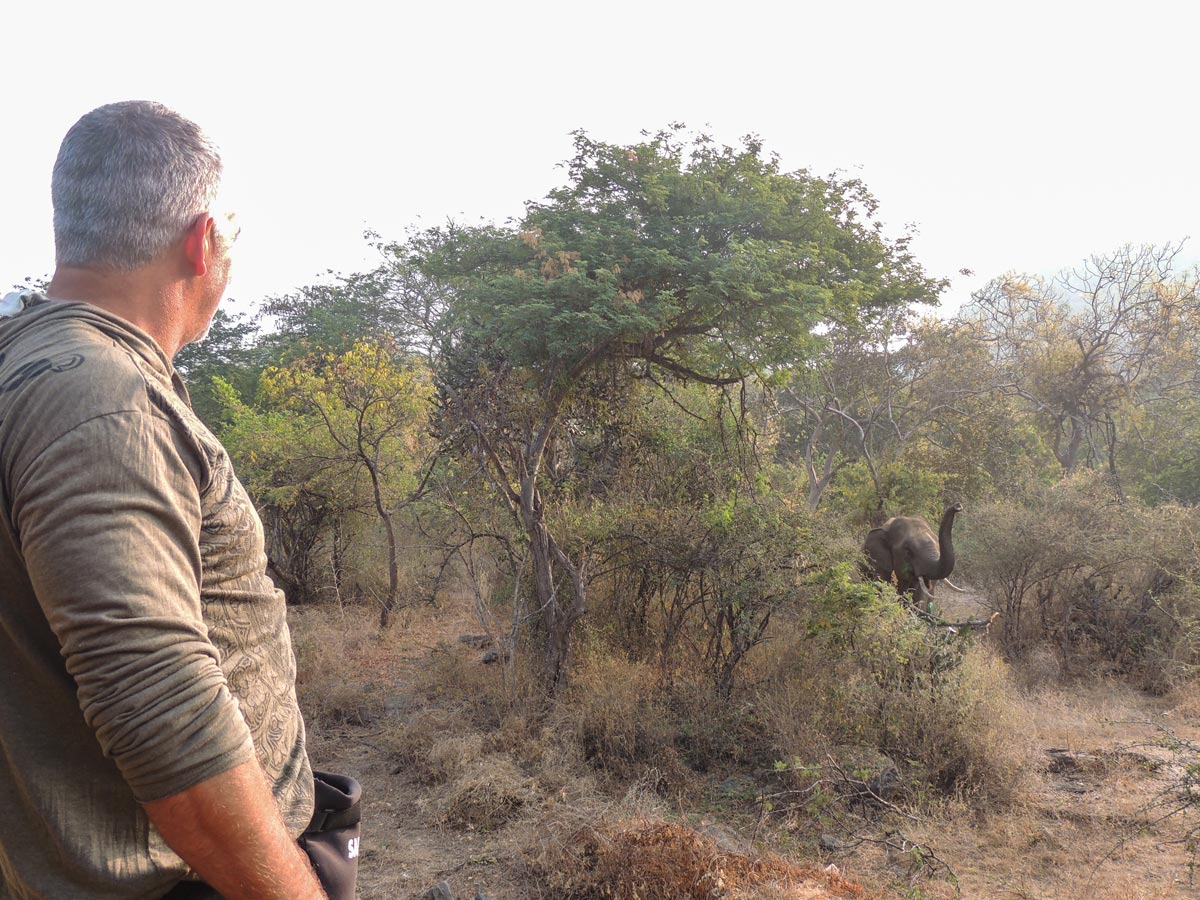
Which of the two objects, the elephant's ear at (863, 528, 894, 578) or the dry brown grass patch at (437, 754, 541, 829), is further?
the elephant's ear at (863, 528, 894, 578)

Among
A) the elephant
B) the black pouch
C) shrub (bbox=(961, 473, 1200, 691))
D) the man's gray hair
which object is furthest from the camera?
Result: the elephant

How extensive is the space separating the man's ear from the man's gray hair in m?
0.01

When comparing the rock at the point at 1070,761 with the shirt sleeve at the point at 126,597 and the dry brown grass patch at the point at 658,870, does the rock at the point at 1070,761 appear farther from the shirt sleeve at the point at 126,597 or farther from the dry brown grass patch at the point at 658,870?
the shirt sleeve at the point at 126,597

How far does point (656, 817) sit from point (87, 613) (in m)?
5.17

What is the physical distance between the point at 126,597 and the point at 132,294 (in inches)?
19.3

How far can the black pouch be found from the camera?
152 centimetres

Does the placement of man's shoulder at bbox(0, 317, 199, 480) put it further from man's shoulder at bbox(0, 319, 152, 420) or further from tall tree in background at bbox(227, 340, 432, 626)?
tall tree in background at bbox(227, 340, 432, 626)

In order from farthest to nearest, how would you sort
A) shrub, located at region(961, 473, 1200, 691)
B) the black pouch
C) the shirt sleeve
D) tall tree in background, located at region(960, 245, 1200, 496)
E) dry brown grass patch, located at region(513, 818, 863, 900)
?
1. tall tree in background, located at region(960, 245, 1200, 496)
2. shrub, located at region(961, 473, 1200, 691)
3. dry brown grass patch, located at region(513, 818, 863, 900)
4. the black pouch
5. the shirt sleeve

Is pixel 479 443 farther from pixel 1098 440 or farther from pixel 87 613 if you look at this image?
pixel 1098 440

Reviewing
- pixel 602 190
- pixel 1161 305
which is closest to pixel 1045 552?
pixel 602 190

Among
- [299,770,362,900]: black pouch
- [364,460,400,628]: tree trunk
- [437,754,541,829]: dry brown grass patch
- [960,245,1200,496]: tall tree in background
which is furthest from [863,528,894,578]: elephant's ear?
[299,770,362,900]: black pouch

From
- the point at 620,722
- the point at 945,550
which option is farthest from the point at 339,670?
the point at 945,550

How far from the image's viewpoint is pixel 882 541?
12.6 meters

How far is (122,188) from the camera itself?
122 centimetres
